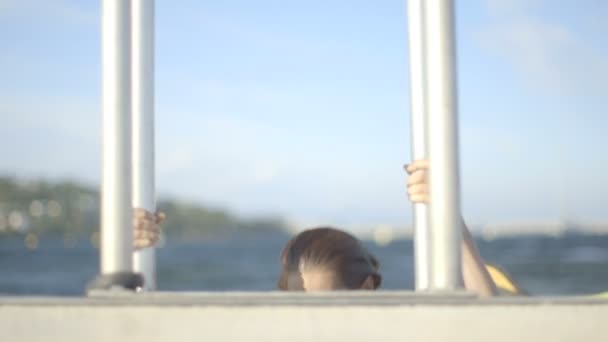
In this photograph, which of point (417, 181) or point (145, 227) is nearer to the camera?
point (417, 181)

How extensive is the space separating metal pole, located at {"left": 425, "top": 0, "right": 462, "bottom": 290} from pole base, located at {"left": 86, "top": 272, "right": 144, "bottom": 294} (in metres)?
0.41

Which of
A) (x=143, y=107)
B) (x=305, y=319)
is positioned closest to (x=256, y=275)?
(x=143, y=107)

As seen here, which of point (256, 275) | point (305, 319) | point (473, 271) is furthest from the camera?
point (256, 275)

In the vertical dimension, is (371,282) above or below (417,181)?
below

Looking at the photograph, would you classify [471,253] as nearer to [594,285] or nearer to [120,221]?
[120,221]

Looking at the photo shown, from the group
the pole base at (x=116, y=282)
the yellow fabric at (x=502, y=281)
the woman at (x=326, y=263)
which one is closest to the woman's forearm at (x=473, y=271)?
the woman at (x=326, y=263)

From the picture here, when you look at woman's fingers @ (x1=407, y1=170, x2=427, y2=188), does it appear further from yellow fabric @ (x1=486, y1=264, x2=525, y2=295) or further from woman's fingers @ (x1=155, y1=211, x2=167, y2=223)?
yellow fabric @ (x1=486, y1=264, x2=525, y2=295)

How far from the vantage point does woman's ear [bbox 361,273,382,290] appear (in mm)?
1985

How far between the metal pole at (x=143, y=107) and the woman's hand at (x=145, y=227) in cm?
1

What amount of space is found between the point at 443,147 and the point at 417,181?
0.22 m

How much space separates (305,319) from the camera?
→ 103cm

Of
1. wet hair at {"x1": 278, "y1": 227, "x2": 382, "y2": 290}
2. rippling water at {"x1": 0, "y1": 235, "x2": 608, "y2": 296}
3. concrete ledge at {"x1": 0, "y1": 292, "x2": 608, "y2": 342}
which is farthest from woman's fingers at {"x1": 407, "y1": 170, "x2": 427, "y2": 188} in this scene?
rippling water at {"x1": 0, "y1": 235, "x2": 608, "y2": 296}

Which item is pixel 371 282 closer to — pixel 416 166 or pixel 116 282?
pixel 416 166

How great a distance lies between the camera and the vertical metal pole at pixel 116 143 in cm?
120
